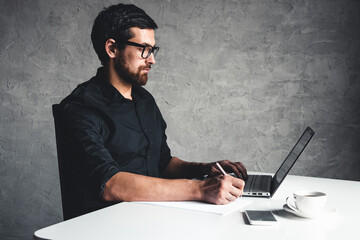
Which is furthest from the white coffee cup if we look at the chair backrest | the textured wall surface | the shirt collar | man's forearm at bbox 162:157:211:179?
the textured wall surface

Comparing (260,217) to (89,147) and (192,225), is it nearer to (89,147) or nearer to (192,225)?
(192,225)

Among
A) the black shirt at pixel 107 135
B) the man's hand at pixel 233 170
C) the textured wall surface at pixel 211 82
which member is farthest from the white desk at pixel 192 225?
the textured wall surface at pixel 211 82

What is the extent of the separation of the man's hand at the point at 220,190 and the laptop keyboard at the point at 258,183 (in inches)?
5.4

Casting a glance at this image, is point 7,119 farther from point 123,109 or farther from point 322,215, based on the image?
point 322,215

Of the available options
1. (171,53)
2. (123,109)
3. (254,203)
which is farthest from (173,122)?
(254,203)

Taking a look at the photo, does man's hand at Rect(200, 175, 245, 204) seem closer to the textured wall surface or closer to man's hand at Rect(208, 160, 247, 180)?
man's hand at Rect(208, 160, 247, 180)

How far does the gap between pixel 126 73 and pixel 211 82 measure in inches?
45.8

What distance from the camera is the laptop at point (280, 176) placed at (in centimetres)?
140

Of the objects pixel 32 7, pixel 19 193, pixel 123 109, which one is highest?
pixel 32 7

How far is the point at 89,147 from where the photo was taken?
4.73ft

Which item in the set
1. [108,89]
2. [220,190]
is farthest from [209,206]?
[108,89]

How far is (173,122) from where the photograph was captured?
9.66 feet

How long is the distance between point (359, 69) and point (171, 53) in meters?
1.27

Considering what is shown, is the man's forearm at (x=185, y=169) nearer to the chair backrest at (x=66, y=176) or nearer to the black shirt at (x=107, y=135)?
the black shirt at (x=107, y=135)
